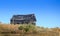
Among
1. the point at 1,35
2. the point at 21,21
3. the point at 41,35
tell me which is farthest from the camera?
the point at 21,21

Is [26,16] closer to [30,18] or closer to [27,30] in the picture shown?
[30,18]

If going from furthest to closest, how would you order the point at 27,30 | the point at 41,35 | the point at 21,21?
1. the point at 21,21
2. the point at 27,30
3. the point at 41,35

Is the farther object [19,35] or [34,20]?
[34,20]

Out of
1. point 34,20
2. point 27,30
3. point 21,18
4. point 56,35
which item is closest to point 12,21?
point 21,18

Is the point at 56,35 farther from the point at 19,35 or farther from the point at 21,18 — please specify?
the point at 21,18

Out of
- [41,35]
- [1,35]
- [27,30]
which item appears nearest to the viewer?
[1,35]

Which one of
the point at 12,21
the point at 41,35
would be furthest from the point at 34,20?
the point at 41,35

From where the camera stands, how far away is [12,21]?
5728 centimetres

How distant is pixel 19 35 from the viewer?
2595cm

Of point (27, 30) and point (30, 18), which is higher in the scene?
point (30, 18)

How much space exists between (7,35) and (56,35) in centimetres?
718

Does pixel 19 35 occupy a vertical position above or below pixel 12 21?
below

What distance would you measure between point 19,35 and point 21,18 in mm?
31231

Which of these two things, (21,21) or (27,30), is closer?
(27,30)
